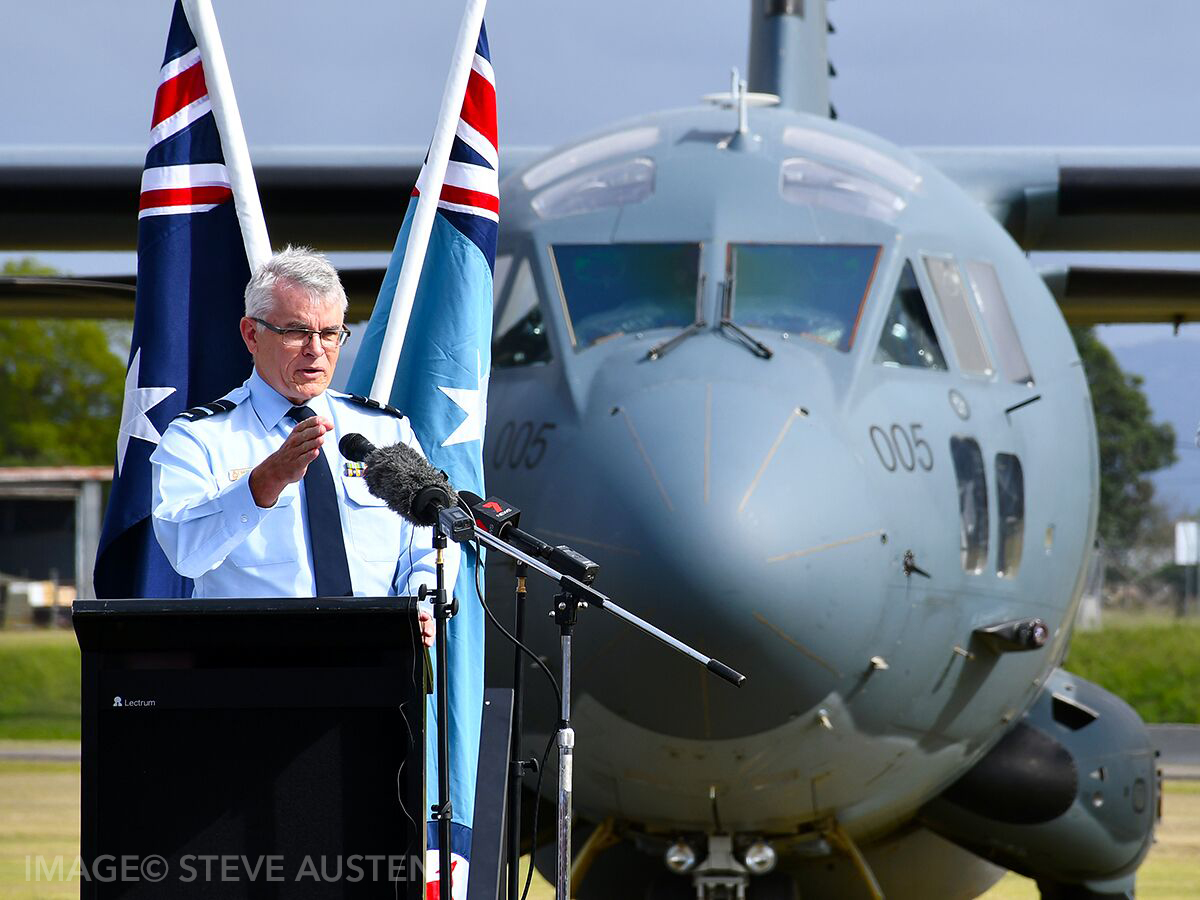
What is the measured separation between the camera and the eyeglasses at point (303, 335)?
335 centimetres

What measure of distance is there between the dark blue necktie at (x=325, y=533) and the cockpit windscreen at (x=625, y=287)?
5.99 feet

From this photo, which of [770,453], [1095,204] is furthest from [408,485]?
[1095,204]

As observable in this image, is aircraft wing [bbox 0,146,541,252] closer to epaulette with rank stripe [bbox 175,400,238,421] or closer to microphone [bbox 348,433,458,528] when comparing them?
epaulette with rank stripe [bbox 175,400,238,421]

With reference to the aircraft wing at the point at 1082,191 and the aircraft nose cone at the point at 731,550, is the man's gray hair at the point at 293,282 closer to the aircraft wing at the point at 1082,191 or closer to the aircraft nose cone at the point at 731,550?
the aircraft nose cone at the point at 731,550

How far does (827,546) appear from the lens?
A: 4.67 m

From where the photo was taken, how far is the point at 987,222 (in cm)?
616

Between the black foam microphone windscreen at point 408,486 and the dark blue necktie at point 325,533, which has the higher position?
the black foam microphone windscreen at point 408,486

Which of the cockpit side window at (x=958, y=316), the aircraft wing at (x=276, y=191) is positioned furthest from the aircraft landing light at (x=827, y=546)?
the aircraft wing at (x=276, y=191)

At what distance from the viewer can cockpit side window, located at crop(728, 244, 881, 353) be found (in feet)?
17.2

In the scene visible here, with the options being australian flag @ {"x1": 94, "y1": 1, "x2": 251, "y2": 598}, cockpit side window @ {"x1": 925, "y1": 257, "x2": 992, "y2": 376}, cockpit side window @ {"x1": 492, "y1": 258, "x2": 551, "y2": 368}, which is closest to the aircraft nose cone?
cockpit side window @ {"x1": 492, "y1": 258, "x2": 551, "y2": 368}

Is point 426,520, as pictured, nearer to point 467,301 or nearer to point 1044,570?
point 467,301

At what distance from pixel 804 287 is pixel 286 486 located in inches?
98.4

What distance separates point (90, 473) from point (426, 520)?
42.8 metres

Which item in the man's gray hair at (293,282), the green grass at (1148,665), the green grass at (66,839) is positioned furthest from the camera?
the green grass at (1148,665)
